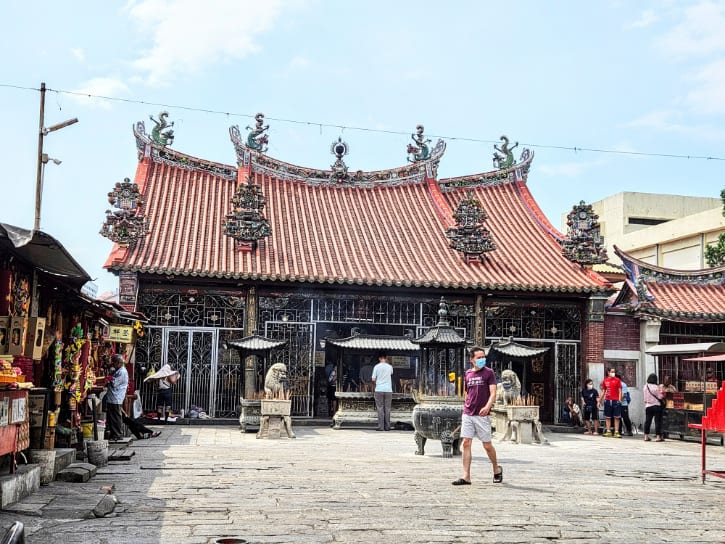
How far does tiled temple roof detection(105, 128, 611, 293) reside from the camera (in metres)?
20.3

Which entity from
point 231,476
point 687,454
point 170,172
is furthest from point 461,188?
point 231,476

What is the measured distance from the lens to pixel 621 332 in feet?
71.5

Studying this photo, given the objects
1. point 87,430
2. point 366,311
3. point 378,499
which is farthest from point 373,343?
point 378,499

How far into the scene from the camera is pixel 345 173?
2536 centimetres

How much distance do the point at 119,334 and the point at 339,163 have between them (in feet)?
38.3

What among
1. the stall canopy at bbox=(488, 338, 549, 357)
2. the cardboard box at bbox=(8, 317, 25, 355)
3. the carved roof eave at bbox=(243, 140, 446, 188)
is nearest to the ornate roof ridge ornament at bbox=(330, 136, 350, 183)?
the carved roof eave at bbox=(243, 140, 446, 188)

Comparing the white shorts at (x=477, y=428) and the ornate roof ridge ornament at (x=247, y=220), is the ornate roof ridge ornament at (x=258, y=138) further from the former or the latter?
the white shorts at (x=477, y=428)

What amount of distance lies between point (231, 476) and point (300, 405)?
10.5 m

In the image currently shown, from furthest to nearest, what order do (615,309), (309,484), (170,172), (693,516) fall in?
(170,172) → (615,309) → (309,484) → (693,516)

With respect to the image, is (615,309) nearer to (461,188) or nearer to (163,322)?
(461,188)

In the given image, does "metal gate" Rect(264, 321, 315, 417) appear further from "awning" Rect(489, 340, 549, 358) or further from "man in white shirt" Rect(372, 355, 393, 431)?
"awning" Rect(489, 340, 549, 358)

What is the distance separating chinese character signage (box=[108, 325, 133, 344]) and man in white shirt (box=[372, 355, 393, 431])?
19.0 ft

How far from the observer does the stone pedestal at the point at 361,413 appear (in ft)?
64.4

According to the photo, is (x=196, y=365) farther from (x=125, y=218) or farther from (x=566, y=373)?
(x=566, y=373)
